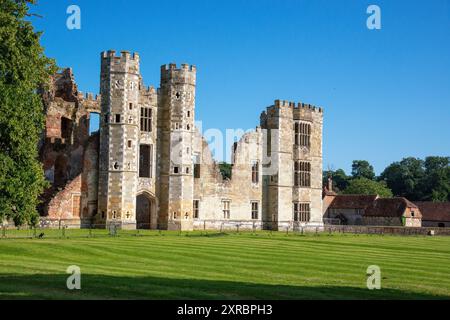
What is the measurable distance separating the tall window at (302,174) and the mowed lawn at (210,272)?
98.0 ft

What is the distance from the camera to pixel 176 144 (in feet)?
160

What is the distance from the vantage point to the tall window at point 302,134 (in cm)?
5797

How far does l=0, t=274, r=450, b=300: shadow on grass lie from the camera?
1305 centimetres

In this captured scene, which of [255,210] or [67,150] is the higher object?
[67,150]

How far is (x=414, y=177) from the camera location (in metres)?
125

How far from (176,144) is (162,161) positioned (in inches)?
73.5

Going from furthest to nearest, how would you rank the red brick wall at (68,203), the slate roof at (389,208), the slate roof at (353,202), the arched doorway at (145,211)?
the slate roof at (353,202) → the slate roof at (389,208) → the arched doorway at (145,211) → the red brick wall at (68,203)

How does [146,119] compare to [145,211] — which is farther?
[145,211]

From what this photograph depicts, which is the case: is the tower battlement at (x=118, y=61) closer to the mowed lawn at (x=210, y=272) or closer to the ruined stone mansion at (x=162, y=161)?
the ruined stone mansion at (x=162, y=161)

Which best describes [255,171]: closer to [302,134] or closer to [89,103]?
[302,134]

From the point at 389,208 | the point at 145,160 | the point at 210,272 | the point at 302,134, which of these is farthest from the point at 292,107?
the point at 210,272

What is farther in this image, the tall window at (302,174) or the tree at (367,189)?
the tree at (367,189)

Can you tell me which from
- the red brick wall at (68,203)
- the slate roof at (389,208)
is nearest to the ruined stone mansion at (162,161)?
the red brick wall at (68,203)
